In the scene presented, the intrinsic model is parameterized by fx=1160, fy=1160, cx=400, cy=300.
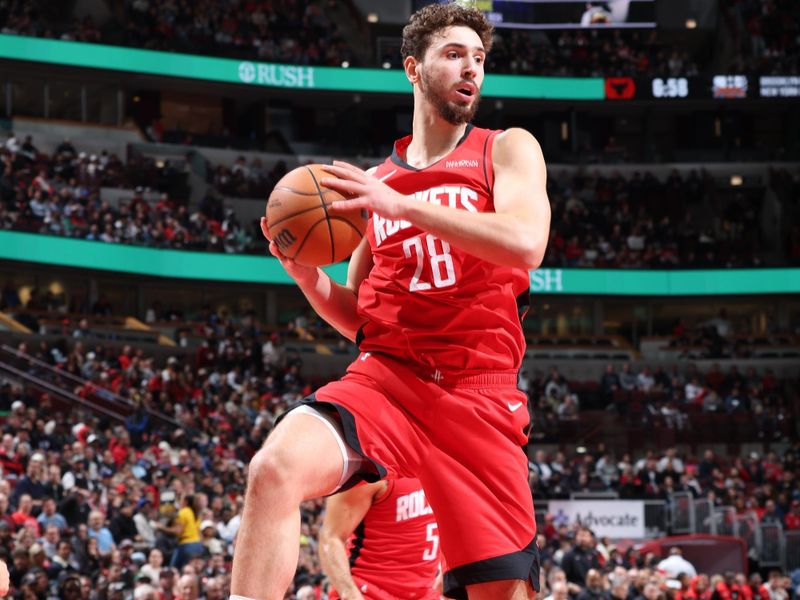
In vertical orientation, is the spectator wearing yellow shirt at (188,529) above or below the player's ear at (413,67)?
below

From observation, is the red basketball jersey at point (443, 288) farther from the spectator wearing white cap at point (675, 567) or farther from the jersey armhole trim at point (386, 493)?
the spectator wearing white cap at point (675, 567)

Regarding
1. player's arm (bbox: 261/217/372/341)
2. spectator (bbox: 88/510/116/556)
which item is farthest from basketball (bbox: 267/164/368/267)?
spectator (bbox: 88/510/116/556)

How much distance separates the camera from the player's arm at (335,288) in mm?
4820

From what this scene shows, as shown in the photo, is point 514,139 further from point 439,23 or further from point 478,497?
point 478,497

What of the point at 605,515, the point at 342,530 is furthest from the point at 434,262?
the point at 605,515

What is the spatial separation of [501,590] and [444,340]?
0.97 m

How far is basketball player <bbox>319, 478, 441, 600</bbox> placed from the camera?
21.0ft

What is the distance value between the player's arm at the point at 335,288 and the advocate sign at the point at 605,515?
1745cm

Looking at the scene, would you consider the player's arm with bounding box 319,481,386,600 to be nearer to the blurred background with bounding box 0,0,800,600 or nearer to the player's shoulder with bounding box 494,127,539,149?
the player's shoulder with bounding box 494,127,539,149

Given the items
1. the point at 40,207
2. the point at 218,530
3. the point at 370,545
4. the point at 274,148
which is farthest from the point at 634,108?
the point at 370,545

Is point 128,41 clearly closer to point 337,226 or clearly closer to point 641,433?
point 641,433

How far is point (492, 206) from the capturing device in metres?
4.59

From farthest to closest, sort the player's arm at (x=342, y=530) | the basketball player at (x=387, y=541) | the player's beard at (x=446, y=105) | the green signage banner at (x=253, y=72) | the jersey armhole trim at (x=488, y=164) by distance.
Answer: the green signage banner at (x=253, y=72) < the basketball player at (x=387, y=541) < the player's arm at (x=342, y=530) < the player's beard at (x=446, y=105) < the jersey armhole trim at (x=488, y=164)

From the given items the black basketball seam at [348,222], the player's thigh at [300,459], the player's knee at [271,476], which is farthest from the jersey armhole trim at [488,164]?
the player's knee at [271,476]
